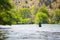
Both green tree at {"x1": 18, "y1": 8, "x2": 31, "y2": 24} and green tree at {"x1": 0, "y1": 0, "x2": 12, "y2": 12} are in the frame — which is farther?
green tree at {"x1": 18, "y1": 8, "x2": 31, "y2": 24}

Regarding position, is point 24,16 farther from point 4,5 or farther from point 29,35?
point 4,5

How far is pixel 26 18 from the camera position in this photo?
133 meters

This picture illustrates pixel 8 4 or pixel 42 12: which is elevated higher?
pixel 8 4

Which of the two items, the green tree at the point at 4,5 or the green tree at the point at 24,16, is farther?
the green tree at the point at 24,16

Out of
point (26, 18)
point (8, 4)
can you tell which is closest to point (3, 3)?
point (8, 4)

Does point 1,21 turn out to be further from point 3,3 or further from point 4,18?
point 3,3

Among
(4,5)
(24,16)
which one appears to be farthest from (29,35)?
(24,16)

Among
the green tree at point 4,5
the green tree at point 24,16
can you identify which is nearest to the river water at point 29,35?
the green tree at point 4,5

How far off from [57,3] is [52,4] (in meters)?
3.69

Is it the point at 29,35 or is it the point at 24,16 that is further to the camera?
the point at 24,16

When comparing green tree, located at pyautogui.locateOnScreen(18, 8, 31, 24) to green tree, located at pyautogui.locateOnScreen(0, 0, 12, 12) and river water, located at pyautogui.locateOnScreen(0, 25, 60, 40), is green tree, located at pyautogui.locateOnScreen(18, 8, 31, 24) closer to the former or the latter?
river water, located at pyautogui.locateOnScreen(0, 25, 60, 40)

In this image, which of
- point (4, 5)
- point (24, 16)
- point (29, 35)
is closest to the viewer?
point (4, 5)

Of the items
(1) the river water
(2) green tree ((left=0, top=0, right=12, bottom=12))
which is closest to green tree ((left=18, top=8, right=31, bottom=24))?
(1) the river water

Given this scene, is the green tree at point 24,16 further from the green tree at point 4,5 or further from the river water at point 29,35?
the green tree at point 4,5
